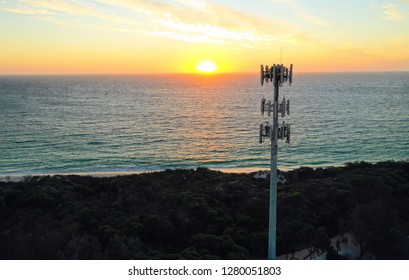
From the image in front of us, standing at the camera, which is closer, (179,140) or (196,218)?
(196,218)

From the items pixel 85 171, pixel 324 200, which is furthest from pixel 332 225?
pixel 85 171

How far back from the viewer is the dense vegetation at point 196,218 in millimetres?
14359

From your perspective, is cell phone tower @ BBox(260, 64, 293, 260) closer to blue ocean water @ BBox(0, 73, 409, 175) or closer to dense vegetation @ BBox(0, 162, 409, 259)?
dense vegetation @ BBox(0, 162, 409, 259)

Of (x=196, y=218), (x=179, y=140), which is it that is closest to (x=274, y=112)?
(x=196, y=218)

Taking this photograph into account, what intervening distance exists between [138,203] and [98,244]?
6614 mm

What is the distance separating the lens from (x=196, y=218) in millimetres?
18766

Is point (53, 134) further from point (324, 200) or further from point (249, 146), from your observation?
point (324, 200)

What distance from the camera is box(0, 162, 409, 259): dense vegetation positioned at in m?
14.4

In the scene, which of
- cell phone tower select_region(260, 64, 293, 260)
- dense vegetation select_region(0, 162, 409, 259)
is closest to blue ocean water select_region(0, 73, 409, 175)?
dense vegetation select_region(0, 162, 409, 259)

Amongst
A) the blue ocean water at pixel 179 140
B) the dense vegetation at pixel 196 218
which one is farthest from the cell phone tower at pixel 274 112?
the blue ocean water at pixel 179 140

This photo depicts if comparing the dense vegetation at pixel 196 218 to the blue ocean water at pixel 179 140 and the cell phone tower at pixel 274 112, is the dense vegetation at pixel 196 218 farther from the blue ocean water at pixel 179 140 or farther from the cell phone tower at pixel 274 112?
the blue ocean water at pixel 179 140

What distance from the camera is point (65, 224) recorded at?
1734 centimetres

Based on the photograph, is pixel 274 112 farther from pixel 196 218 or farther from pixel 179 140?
pixel 179 140
